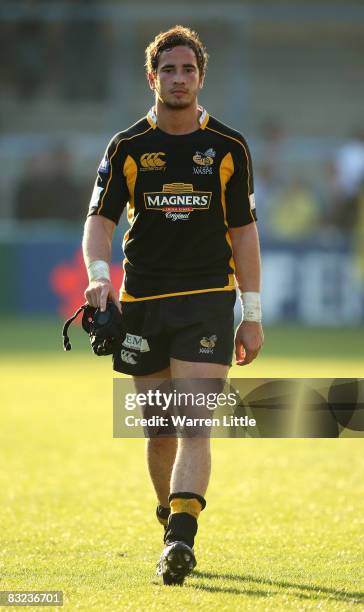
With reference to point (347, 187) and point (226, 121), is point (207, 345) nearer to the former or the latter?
point (347, 187)

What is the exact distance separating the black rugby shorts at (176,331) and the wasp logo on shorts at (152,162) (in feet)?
1.83

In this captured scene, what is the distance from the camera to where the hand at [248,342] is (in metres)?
5.93

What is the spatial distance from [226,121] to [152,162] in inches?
708

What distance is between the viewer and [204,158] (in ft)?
18.9

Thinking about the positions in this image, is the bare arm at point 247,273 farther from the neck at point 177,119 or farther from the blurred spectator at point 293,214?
the blurred spectator at point 293,214

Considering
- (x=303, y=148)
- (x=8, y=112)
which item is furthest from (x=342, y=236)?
(x=8, y=112)

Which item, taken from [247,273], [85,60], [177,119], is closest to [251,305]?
[247,273]

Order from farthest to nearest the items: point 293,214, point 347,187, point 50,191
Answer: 1. point 50,191
2. point 347,187
3. point 293,214

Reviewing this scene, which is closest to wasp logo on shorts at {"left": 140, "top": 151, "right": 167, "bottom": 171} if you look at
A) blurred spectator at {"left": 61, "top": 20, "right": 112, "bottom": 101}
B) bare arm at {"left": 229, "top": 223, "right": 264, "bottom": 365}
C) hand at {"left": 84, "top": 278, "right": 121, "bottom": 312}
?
bare arm at {"left": 229, "top": 223, "right": 264, "bottom": 365}

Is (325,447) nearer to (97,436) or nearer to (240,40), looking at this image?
(97,436)

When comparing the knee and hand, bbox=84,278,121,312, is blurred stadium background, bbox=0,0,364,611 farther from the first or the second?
hand, bbox=84,278,121,312

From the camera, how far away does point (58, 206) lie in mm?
20719

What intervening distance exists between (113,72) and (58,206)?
192 inches

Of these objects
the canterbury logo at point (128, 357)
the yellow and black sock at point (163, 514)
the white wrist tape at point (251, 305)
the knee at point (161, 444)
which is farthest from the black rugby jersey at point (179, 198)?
the yellow and black sock at point (163, 514)
